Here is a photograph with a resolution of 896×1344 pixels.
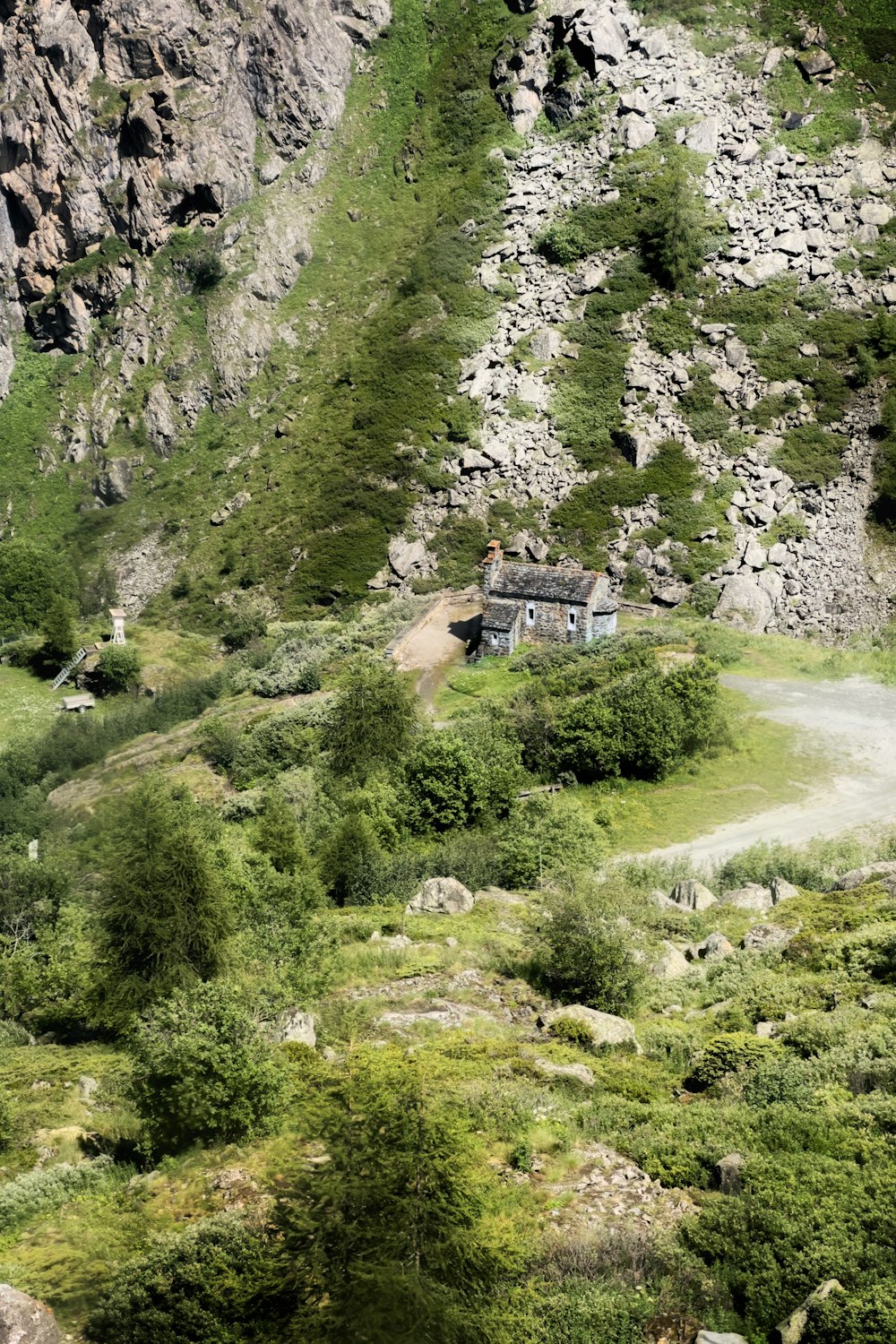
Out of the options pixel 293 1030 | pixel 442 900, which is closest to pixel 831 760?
pixel 442 900

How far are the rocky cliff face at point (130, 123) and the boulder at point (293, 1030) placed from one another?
273 feet

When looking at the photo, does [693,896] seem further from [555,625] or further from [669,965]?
[555,625]

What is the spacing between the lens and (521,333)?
7825 cm

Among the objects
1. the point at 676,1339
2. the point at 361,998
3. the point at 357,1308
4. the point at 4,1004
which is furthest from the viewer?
the point at 4,1004

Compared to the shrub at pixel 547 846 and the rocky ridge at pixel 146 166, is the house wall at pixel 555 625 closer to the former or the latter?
the shrub at pixel 547 846

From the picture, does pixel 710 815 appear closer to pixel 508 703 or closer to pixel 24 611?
pixel 508 703

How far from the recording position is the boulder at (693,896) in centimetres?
3250

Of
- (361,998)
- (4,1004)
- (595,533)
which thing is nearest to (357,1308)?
(361,998)

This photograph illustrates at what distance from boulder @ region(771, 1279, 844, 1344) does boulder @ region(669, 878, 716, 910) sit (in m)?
19.0

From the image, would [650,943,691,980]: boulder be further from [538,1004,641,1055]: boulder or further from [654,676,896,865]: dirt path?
[654,676,896,865]: dirt path

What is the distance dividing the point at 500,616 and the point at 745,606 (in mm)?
14530

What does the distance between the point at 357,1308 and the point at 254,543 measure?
6712 cm

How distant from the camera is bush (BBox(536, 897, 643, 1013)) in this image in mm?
25078

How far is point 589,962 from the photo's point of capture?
25422mm
